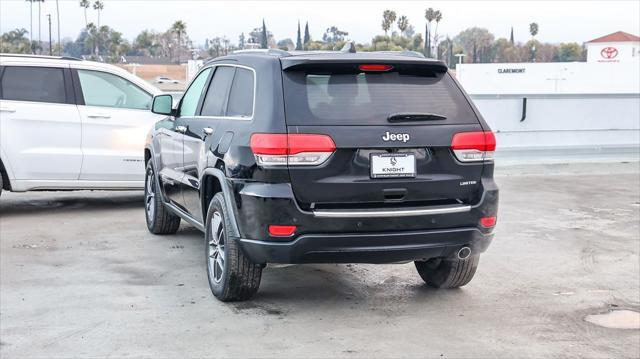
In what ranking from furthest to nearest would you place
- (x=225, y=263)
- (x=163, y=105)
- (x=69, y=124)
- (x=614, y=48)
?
(x=614, y=48), (x=69, y=124), (x=163, y=105), (x=225, y=263)

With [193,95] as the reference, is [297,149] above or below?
below

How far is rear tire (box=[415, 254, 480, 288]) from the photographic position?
6.09 m

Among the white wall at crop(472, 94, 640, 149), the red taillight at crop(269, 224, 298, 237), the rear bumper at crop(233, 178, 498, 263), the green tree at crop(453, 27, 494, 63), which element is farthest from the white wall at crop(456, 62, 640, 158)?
the green tree at crop(453, 27, 494, 63)

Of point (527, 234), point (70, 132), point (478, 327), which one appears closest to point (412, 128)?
point (478, 327)

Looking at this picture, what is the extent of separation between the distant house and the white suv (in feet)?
372

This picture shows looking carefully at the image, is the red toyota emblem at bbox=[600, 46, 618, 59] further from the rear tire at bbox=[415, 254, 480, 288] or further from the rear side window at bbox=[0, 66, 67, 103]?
the rear tire at bbox=[415, 254, 480, 288]

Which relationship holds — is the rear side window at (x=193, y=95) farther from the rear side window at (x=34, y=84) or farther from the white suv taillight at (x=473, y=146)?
the rear side window at (x=34, y=84)

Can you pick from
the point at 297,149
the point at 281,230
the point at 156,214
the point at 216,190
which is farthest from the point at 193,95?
the point at 281,230

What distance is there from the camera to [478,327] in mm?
5375

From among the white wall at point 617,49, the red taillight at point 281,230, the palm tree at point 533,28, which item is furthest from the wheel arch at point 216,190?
the palm tree at point 533,28

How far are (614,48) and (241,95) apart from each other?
12349 centimetres

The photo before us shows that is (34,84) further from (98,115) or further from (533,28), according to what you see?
(533,28)

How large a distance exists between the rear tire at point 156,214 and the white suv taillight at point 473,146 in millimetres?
3585

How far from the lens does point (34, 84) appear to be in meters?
9.47
